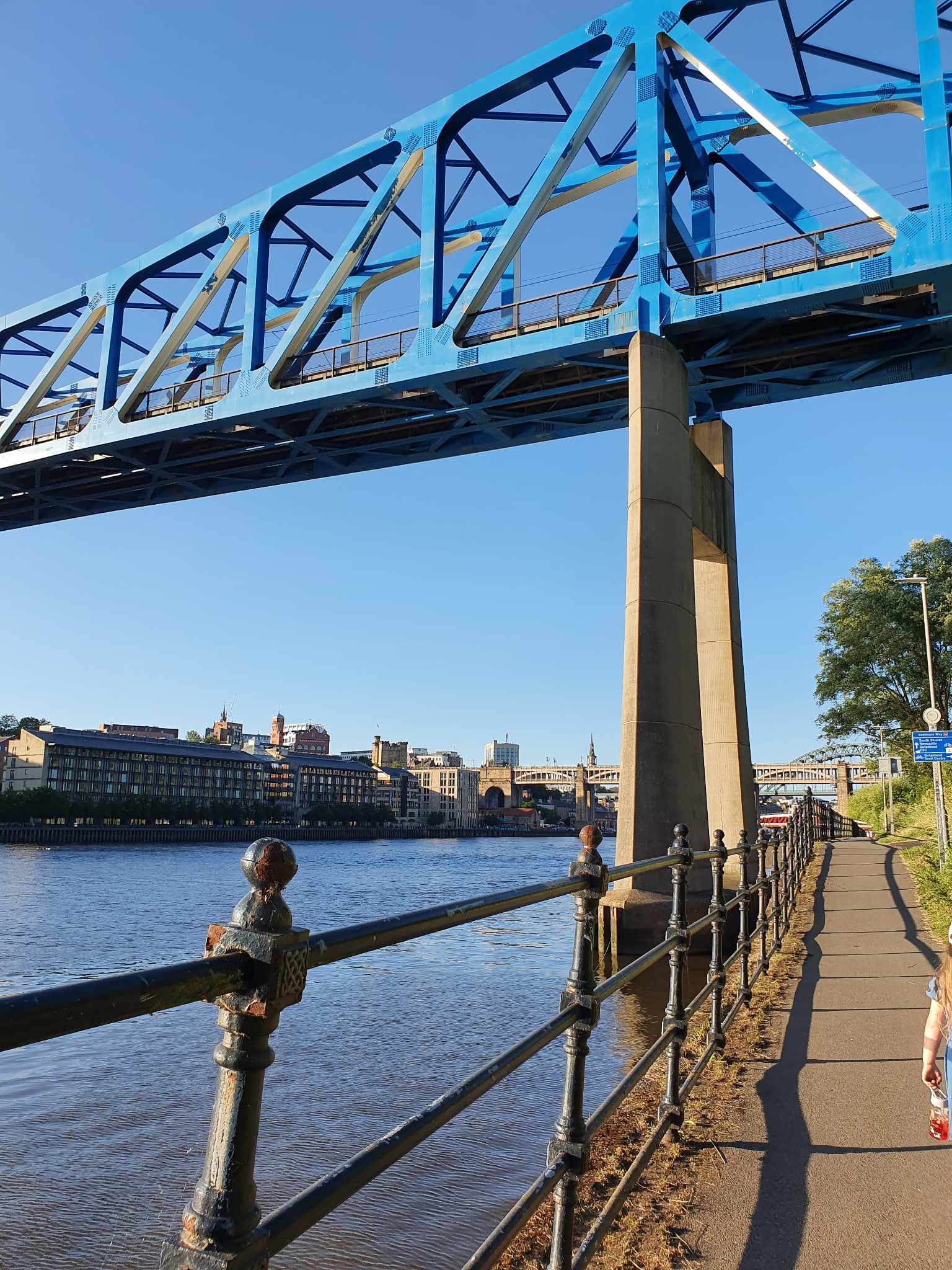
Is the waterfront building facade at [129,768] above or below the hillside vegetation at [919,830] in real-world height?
above

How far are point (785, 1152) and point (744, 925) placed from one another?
279cm

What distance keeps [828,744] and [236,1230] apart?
51039 mm

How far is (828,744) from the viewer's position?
160 feet

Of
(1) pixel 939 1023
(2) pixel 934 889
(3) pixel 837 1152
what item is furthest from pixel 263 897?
(2) pixel 934 889

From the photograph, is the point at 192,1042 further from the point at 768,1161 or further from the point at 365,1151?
the point at 365,1151

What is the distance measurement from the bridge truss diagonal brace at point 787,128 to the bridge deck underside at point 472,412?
1.96 meters

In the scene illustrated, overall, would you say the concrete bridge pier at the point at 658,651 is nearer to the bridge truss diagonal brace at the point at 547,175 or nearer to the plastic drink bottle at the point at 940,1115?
the bridge truss diagonal brace at the point at 547,175

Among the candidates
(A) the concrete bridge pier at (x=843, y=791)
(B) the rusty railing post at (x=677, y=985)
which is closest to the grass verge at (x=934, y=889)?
(B) the rusty railing post at (x=677, y=985)

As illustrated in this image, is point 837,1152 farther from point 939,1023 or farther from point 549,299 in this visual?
point 549,299

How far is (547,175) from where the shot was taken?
2492 centimetres

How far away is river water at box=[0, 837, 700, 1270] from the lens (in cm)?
507

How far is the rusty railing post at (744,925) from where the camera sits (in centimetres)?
685

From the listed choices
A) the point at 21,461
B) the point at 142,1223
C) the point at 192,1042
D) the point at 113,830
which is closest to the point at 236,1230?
the point at 142,1223

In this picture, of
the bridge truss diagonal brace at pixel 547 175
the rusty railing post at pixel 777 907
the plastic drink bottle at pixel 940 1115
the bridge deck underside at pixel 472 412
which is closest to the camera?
the plastic drink bottle at pixel 940 1115
